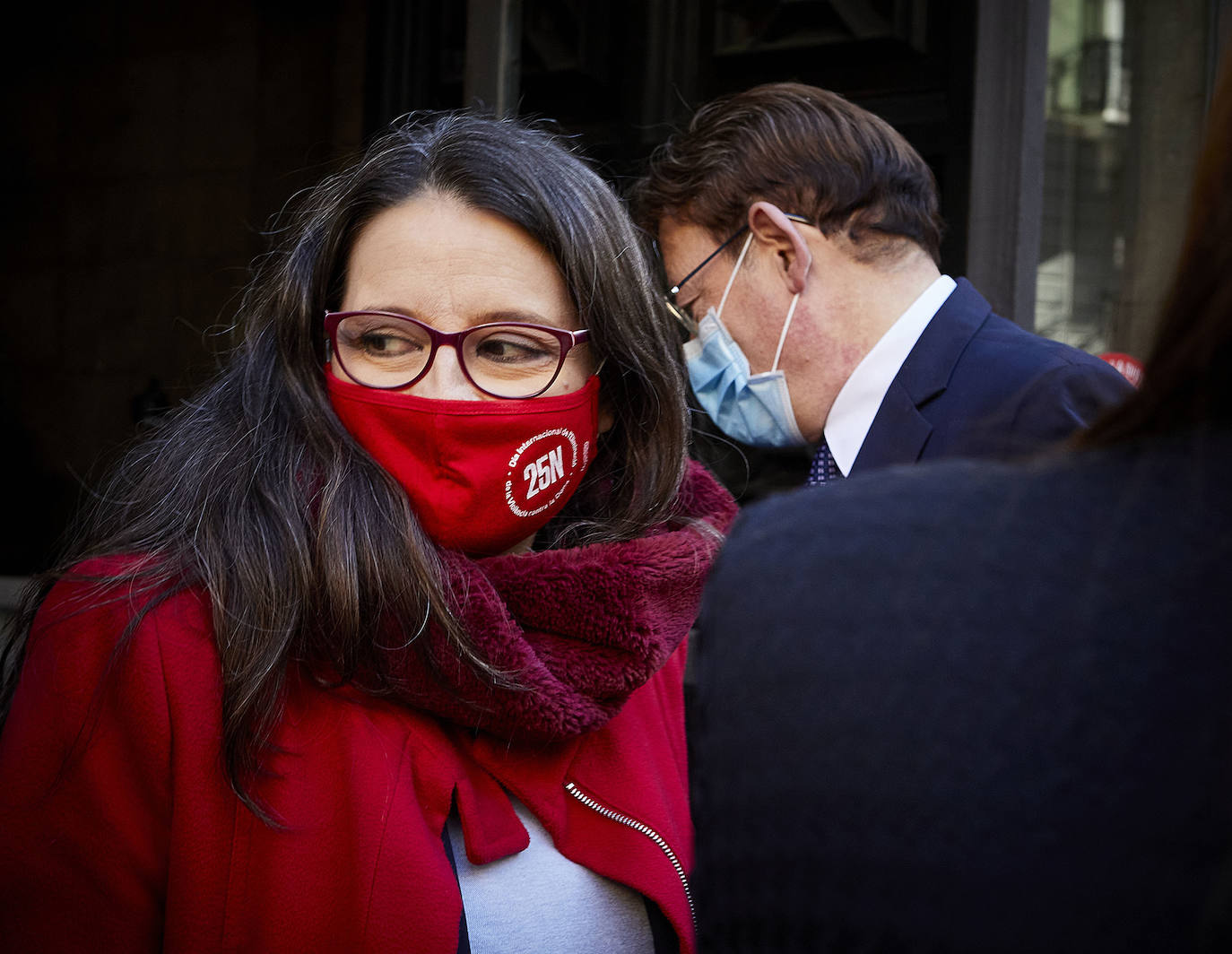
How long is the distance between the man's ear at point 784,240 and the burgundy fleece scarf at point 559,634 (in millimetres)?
1149

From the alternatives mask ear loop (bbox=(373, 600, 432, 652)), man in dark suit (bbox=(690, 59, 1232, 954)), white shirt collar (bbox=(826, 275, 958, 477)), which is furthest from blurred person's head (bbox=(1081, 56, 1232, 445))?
white shirt collar (bbox=(826, 275, 958, 477))

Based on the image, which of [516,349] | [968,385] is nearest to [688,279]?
[968,385]

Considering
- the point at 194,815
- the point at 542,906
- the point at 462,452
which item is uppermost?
the point at 462,452

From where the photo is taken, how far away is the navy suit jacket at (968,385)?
2.14 metres

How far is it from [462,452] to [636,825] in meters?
0.57

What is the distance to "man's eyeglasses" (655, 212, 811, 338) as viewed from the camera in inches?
112

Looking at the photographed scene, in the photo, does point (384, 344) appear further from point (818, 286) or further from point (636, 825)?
point (818, 286)

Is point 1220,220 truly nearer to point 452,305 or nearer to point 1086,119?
point 452,305

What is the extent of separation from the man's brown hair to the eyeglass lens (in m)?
1.24

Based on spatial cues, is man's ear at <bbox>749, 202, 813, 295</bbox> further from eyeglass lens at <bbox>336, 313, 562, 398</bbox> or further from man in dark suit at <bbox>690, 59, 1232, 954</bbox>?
man in dark suit at <bbox>690, 59, 1232, 954</bbox>

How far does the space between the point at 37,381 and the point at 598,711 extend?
5514 mm

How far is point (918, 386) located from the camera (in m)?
2.51

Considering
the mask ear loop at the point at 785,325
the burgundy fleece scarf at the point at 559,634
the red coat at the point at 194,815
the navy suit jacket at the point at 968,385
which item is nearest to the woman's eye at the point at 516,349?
the burgundy fleece scarf at the point at 559,634

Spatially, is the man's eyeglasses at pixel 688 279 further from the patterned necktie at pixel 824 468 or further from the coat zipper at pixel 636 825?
the coat zipper at pixel 636 825
